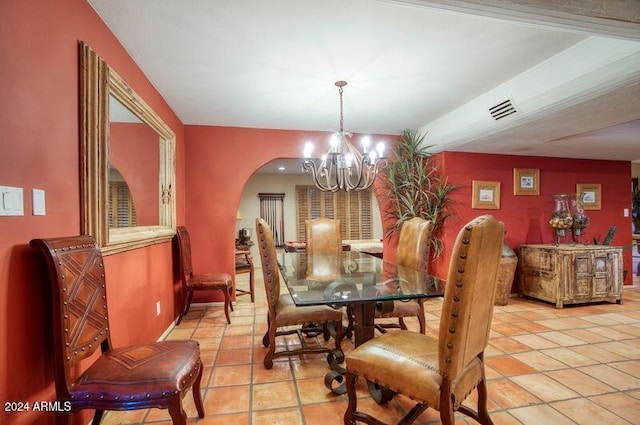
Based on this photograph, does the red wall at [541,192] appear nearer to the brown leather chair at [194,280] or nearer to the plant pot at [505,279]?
the plant pot at [505,279]

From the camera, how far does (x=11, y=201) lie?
1.11m

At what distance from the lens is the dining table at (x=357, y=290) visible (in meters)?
1.76

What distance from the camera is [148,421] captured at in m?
1.72

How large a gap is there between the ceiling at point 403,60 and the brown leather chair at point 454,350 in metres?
1.10

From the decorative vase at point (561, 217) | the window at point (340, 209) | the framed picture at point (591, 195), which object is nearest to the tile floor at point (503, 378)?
the decorative vase at point (561, 217)

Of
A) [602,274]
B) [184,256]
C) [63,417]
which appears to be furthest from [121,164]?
[602,274]

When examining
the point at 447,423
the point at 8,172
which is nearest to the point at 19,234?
the point at 8,172

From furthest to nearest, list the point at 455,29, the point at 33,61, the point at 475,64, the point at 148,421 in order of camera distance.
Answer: the point at 475,64, the point at 455,29, the point at 148,421, the point at 33,61

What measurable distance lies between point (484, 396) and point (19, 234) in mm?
2169

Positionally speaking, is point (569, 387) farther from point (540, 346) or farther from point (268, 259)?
point (268, 259)

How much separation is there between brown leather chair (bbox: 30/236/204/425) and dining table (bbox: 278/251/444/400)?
71 centimetres

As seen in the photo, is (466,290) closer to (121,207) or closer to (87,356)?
(87,356)

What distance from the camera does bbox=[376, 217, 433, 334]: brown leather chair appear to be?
244cm

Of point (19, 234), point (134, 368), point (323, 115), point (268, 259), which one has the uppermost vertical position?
point (323, 115)
